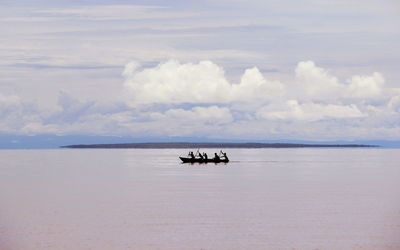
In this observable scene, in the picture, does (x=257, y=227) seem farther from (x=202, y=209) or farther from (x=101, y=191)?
(x=101, y=191)

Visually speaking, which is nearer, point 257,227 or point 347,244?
point 347,244

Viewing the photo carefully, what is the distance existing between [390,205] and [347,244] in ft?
71.9

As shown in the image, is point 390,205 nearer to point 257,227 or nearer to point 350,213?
point 350,213

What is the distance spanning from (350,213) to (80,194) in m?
28.6

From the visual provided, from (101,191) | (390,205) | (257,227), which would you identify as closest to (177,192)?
(101,191)

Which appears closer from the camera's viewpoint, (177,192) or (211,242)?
(211,242)

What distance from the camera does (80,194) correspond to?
62469 mm

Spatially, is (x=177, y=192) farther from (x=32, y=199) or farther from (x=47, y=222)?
(x=47, y=222)

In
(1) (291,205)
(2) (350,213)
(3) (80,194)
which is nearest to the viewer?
(2) (350,213)

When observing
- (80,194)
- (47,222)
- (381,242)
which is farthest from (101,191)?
(381,242)

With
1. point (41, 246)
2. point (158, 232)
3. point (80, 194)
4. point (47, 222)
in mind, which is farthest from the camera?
point (80, 194)

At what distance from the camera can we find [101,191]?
A: 66.1 metres

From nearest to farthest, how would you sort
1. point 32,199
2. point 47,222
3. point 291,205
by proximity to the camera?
point 47,222, point 291,205, point 32,199

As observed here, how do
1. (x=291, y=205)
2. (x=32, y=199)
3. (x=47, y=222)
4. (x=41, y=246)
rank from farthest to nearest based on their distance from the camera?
1. (x=32, y=199)
2. (x=291, y=205)
3. (x=47, y=222)
4. (x=41, y=246)
